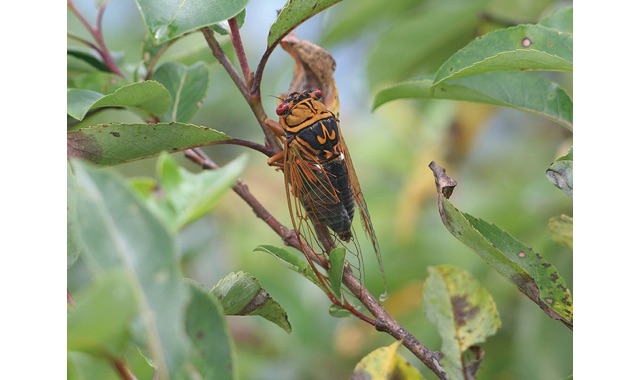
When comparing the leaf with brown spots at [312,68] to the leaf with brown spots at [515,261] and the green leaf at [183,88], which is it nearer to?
the green leaf at [183,88]

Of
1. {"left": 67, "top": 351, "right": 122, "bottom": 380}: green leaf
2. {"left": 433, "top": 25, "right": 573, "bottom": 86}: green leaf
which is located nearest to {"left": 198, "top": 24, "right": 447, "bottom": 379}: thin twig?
{"left": 433, "top": 25, "right": 573, "bottom": 86}: green leaf

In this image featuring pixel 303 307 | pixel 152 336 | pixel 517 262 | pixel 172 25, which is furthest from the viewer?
pixel 303 307

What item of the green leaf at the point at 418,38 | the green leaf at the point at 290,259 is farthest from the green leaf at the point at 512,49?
the green leaf at the point at 418,38

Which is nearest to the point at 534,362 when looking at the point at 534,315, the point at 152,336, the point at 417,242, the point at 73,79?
the point at 534,315

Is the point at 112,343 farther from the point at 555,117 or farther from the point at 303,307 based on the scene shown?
the point at 303,307

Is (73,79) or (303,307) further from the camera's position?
(303,307)

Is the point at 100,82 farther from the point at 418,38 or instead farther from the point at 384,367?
the point at 418,38

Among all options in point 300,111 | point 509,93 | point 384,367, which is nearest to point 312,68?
point 300,111
